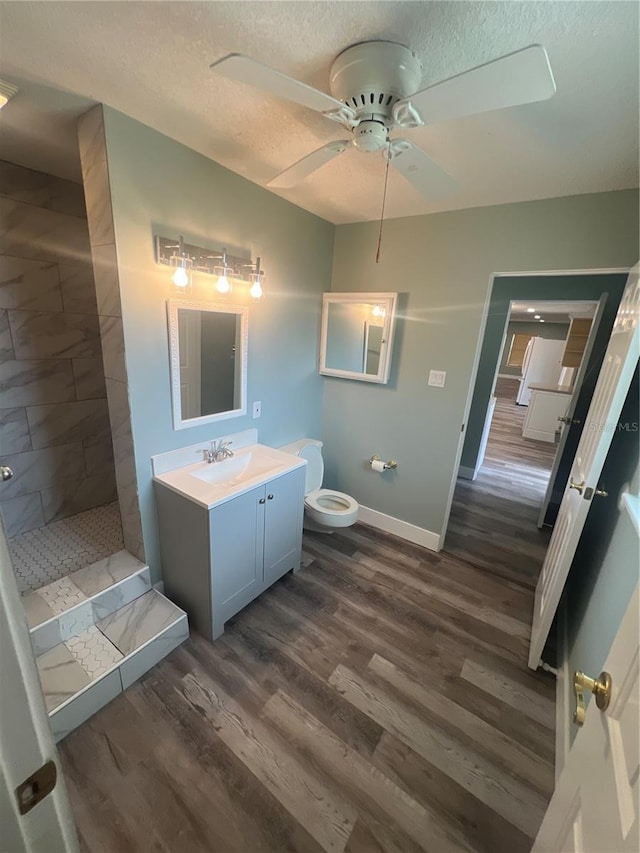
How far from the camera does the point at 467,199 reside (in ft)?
6.57

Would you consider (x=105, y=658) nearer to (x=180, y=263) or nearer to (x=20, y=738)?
(x=20, y=738)

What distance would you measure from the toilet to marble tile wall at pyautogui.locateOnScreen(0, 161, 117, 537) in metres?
1.48

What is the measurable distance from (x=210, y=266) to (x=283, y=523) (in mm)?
1534

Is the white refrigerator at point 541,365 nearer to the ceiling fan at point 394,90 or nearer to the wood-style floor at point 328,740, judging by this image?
the wood-style floor at point 328,740

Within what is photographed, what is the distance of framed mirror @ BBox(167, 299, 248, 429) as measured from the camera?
1828mm

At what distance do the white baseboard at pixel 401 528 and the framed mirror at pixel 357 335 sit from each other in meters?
1.16

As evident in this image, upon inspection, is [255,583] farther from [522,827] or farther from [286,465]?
[522,827]

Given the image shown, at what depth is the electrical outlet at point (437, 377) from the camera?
2.42m

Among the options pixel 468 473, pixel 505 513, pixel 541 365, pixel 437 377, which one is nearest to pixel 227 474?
pixel 437 377

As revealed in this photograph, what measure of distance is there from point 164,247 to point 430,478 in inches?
88.8

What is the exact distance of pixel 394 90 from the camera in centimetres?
100

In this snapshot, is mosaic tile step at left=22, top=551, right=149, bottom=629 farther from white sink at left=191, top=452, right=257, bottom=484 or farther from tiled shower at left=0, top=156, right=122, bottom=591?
white sink at left=191, top=452, right=257, bottom=484

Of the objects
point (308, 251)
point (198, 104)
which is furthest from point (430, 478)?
point (198, 104)

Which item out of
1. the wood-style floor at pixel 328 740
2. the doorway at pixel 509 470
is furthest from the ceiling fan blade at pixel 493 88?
the wood-style floor at pixel 328 740
